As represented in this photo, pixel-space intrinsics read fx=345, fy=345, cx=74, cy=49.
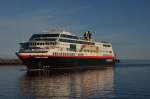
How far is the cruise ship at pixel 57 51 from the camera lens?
275 ft

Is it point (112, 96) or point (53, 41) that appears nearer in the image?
point (112, 96)

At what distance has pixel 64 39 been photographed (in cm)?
9269

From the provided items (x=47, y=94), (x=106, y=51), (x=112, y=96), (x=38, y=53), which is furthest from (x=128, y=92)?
(x=106, y=51)

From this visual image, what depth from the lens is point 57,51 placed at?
8812cm

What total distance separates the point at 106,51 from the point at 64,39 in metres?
28.2

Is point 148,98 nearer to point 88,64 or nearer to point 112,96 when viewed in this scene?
point 112,96

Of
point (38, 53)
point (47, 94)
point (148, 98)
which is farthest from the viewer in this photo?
point (38, 53)

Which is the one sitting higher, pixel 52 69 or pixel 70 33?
pixel 70 33

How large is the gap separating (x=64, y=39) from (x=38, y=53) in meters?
10.9

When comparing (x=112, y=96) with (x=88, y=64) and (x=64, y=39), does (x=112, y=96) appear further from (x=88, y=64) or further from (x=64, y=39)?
(x=88, y=64)

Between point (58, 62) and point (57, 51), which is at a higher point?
point (57, 51)

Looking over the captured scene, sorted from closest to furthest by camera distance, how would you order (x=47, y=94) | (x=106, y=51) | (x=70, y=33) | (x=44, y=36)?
1. (x=47, y=94)
2. (x=44, y=36)
3. (x=70, y=33)
4. (x=106, y=51)

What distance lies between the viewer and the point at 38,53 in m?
84.4

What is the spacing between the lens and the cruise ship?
83.8 metres
